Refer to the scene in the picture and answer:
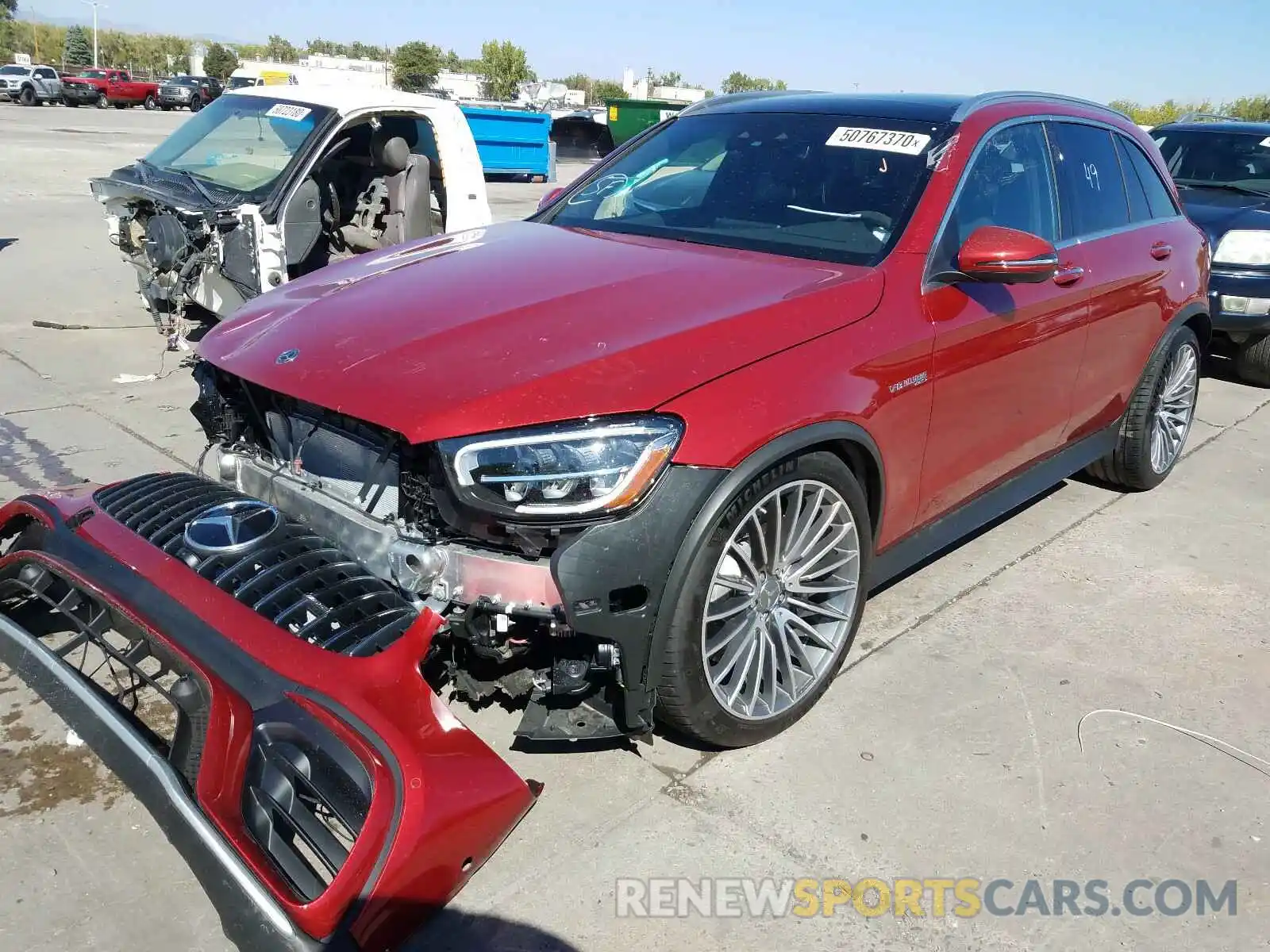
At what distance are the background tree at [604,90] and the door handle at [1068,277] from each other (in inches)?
2600

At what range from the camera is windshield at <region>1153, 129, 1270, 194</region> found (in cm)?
823

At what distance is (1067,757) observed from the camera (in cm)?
302

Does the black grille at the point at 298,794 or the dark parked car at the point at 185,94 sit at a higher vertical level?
the dark parked car at the point at 185,94

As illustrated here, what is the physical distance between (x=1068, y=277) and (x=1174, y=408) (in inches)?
73.4

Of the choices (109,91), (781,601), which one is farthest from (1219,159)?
(109,91)

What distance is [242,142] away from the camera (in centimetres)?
720

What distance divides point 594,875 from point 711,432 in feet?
3.65

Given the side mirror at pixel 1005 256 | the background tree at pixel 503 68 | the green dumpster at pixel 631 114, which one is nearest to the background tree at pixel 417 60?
the background tree at pixel 503 68

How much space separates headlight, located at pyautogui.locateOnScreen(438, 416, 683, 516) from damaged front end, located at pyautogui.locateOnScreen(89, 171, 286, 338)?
4.44 metres

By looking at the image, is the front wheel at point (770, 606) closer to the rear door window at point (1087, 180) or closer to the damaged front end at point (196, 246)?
the rear door window at point (1087, 180)

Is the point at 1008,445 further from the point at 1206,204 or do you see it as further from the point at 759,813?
the point at 1206,204

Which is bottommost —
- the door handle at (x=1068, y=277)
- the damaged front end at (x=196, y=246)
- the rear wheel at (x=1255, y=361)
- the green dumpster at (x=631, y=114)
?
the rear wheel at (x=1255, y=361)

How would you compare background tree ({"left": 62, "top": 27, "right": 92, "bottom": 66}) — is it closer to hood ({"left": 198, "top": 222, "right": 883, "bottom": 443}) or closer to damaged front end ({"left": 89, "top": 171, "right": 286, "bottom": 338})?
damaged front end ({"left": 89, "top": 171, "right": 286, "bottom": 338})

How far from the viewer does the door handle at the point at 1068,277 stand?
3668 mm
